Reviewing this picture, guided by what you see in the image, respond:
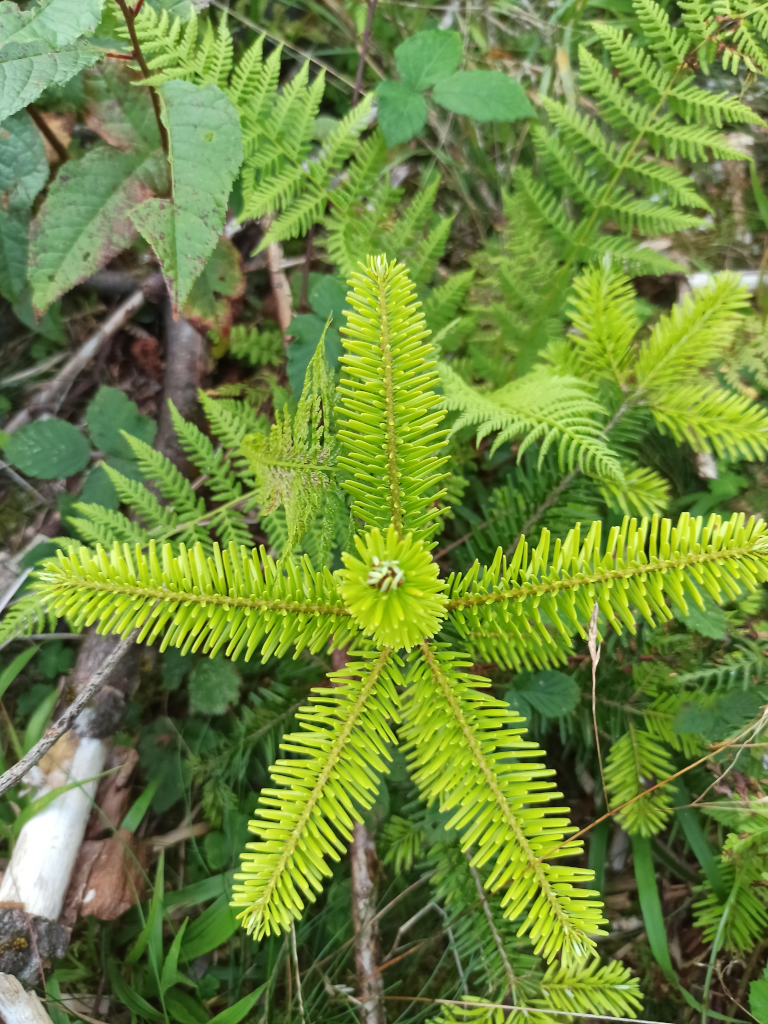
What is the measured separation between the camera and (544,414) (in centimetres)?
149

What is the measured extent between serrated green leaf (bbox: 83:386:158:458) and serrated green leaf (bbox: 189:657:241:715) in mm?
862

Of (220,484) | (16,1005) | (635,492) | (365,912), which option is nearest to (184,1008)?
(16,1005)

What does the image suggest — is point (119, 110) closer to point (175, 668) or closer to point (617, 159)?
point (617, 159)

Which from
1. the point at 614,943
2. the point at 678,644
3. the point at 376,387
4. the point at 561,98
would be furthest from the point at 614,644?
the point at 561,98

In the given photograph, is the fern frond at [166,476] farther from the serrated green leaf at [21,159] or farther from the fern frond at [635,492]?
the fern frond at [635,492]

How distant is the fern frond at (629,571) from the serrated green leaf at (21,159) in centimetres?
214

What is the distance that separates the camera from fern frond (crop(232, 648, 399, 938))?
0.86 meters

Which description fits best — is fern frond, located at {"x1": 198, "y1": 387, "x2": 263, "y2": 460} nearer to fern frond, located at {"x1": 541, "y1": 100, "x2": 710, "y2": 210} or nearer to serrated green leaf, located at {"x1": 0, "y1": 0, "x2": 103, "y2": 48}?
serrated green leaf, located at {"x1": 0, "y1": 0, "x2": 103, "y2": 48}

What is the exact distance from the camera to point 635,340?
91.5 inches

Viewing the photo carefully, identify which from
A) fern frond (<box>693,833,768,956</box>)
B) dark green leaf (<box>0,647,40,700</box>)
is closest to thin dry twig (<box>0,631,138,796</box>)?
dark green leaf (<box>0,647,40,700</box>)

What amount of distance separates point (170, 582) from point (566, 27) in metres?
3.08

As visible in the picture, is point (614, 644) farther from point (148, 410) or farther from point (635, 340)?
point (148, 410)

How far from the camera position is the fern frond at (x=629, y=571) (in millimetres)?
921

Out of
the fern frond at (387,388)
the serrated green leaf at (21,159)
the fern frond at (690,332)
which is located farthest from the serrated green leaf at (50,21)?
the fern frond at (690,332)
